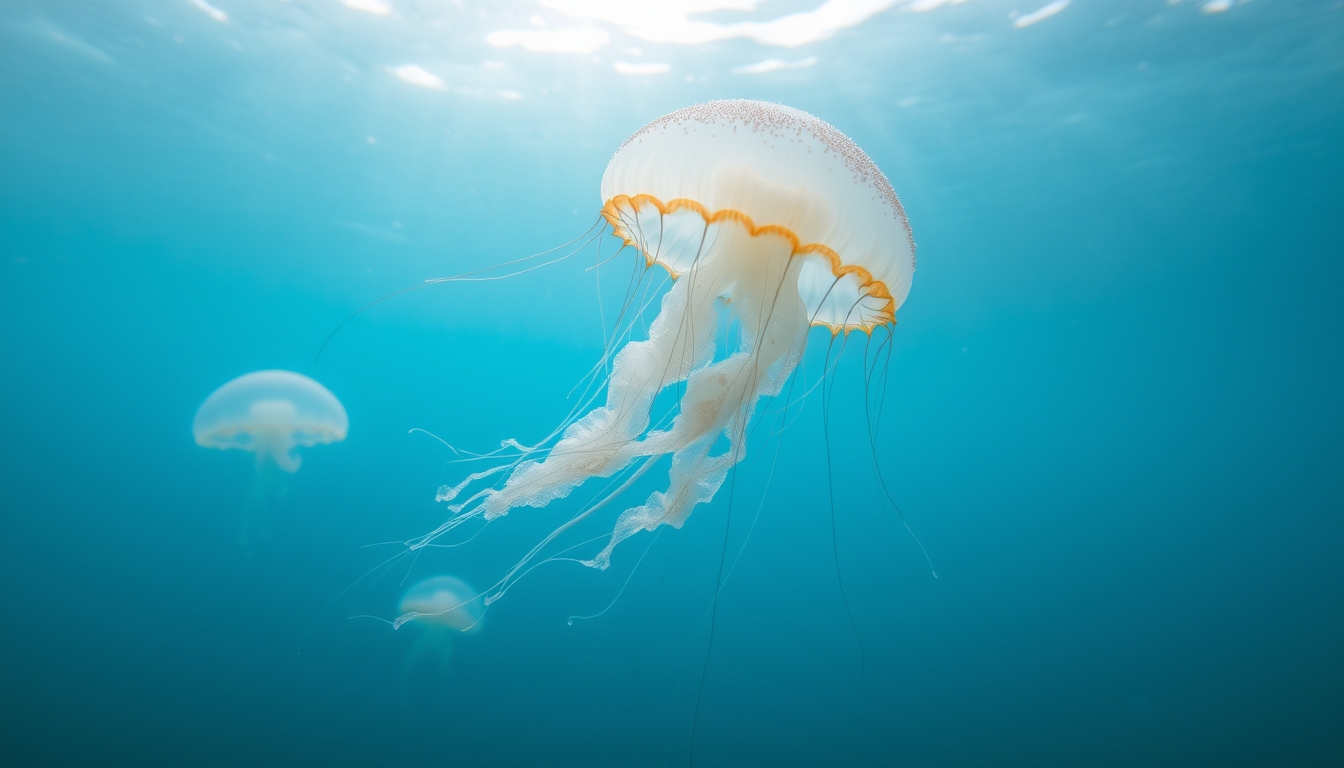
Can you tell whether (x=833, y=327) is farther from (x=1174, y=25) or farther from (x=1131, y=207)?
(x=1131, y=207)

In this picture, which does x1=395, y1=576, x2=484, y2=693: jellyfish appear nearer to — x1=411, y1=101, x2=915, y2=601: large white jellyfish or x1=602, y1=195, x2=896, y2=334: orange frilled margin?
x1=411, y1=101, x2=915, y2=601: large white jellyfish

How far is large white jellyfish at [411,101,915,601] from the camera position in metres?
2.38

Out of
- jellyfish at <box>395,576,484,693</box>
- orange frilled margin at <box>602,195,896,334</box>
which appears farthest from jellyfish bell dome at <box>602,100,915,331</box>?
jellyfish at <box>395,576,484,693</box>

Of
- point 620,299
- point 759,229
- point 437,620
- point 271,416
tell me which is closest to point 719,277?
point 759,229

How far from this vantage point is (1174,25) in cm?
718

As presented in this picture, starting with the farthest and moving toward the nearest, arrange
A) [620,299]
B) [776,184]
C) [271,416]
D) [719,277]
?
[620,299]
[271,416]
[719,277]
[776,184]

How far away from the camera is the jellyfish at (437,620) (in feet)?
28.1

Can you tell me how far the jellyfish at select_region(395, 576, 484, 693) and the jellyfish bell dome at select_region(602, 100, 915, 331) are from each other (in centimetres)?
681

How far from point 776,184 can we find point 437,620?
8.77 m

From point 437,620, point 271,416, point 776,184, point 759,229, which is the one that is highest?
point 271,416

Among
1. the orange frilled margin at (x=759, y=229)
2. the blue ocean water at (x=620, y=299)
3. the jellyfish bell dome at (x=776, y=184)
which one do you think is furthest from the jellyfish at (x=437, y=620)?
the jellyfish bell dome at (x=776, y=184)

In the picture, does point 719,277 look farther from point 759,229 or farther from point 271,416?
point 271,416

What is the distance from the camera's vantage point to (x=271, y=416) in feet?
25.8

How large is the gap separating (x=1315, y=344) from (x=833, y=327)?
2052cm
